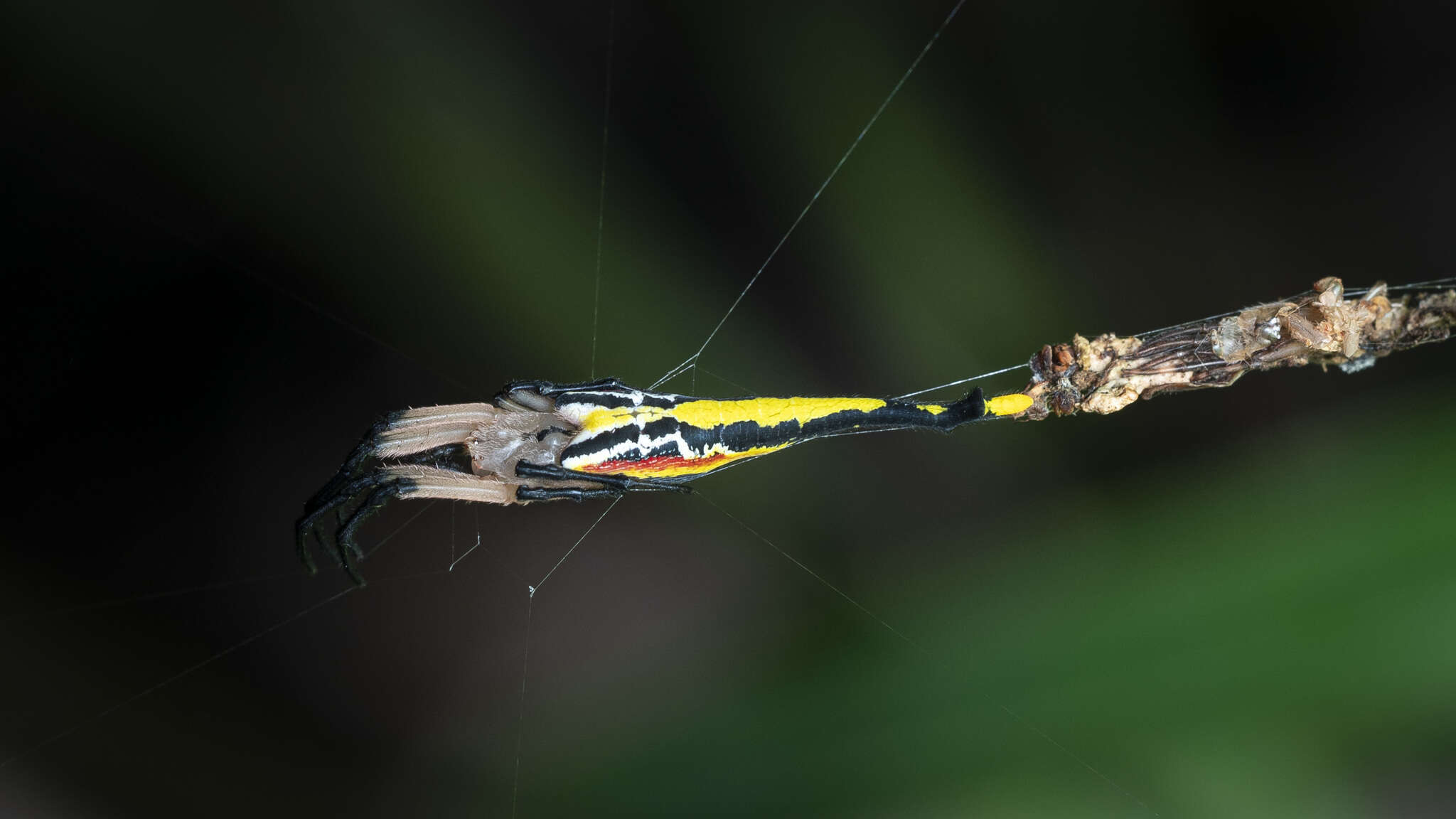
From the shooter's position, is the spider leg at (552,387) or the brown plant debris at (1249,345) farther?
the spider leg at (552,387)

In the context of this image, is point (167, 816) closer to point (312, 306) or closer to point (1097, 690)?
point (312, 306)

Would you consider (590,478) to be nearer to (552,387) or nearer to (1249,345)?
(552,387)

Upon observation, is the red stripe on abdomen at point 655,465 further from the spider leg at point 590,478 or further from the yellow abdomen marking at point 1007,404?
the yellow abdomen marking at point 1007,404

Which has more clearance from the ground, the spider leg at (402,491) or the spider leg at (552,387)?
the spider leg at (552,387)

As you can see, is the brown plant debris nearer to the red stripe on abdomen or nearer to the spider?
the spider

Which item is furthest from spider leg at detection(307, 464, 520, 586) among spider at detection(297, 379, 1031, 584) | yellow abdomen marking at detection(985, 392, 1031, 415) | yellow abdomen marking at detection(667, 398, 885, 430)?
yellow abdomen marking at detection(985, 392, 1031, 415)

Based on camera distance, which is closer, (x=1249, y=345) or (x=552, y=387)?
(x=1249, y=345)

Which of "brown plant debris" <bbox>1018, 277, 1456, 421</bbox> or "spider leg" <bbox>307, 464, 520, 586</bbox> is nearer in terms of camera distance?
"brown plant debris" <bbox>1018, 277, 1456, 421</bbox>

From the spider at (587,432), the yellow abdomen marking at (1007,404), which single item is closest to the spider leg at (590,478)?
the spider at (587,432)

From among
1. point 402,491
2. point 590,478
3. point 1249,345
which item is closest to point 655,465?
point 590,478
